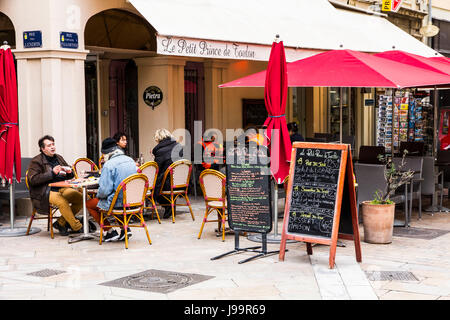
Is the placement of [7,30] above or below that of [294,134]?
above

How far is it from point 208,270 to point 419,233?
363cm

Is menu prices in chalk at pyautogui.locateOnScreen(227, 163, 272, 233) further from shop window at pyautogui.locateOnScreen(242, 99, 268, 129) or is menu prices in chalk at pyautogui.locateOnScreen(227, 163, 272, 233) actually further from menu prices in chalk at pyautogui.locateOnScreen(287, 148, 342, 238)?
shop window at pyautogui.locateOnScreen(242, 99, 268, 129)

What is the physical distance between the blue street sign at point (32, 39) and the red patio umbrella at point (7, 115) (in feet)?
4.60

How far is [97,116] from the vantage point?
525 inches

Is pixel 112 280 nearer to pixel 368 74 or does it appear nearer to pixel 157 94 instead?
pixel 368 74

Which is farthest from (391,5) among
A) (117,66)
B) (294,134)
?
(117,66)

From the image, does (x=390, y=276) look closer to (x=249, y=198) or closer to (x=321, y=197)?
(x=321, y=197)

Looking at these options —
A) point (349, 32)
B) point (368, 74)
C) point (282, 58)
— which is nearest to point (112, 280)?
point (282, 58)

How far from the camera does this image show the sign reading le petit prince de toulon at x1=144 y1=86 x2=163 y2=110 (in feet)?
46.6

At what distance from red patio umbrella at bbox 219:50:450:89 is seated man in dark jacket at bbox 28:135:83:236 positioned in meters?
2.90

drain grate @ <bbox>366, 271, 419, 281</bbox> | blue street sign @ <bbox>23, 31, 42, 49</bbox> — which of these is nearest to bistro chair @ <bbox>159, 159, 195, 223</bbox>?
blue street sign @ <bbox>23, 31, 42, 49</bbox>

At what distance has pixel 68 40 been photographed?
10906 mm
